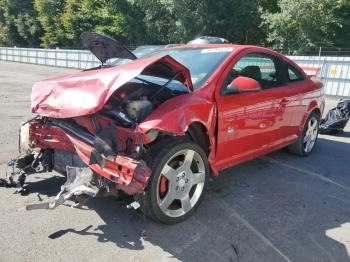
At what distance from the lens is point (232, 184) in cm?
454

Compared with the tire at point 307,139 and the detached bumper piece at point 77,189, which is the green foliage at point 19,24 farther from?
the detached bumper piece at point 77,189

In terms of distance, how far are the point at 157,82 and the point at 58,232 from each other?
1.76 meters

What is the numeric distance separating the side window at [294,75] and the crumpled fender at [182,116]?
2133 mm

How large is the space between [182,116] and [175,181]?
2.09 feet

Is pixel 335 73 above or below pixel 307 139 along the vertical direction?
above

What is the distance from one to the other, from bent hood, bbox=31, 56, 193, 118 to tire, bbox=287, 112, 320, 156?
2856 mm

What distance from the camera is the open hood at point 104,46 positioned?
12.4 ft

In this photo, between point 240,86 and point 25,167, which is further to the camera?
point 25,167

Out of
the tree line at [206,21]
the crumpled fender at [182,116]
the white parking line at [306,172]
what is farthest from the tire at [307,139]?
the tree line at [206,21]

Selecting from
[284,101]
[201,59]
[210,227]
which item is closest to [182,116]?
[210,227]

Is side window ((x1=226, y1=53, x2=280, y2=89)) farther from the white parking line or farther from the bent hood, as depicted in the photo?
the white parking line

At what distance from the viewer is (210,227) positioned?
11.3 ft

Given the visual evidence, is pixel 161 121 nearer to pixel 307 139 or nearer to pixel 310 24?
pixel 307 139

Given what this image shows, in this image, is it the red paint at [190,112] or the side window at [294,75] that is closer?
the red paint at [190,112]
